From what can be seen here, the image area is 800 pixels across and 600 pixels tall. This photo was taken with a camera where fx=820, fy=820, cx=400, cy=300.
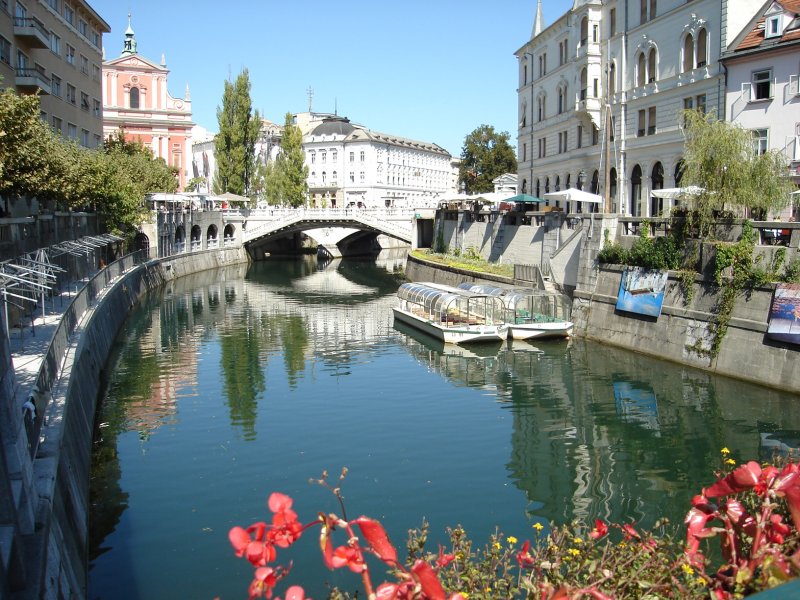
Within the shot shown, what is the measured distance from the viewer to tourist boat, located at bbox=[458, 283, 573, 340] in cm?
3750

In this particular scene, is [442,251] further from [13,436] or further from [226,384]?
[13,436]

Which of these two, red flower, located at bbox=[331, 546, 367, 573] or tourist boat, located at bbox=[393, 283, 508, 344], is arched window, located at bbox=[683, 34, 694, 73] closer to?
tourist boat, located at bbox=[393, 283, 508, 344]

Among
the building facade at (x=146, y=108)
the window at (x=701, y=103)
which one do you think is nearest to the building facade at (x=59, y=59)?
the building facade at (x=146, y=108)

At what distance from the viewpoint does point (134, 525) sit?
1664 centimetres

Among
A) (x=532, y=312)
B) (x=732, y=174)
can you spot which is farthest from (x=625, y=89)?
(x=732, y=174)

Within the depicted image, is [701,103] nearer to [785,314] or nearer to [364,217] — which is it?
[785,314]

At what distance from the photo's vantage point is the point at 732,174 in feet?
101

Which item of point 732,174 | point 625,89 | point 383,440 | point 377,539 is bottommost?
point 383,440

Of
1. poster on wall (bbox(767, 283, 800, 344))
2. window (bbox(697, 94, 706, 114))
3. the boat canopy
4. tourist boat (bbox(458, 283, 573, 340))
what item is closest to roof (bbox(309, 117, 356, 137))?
window (bbox(697, 94, 706, 114))

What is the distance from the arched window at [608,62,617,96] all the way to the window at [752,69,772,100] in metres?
13.1

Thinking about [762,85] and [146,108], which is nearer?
[762,85]

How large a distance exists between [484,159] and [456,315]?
226 feet

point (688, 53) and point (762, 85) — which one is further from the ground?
point (688, 53)

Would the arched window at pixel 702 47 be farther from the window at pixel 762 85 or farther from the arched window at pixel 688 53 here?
the window at pixel 762 85
